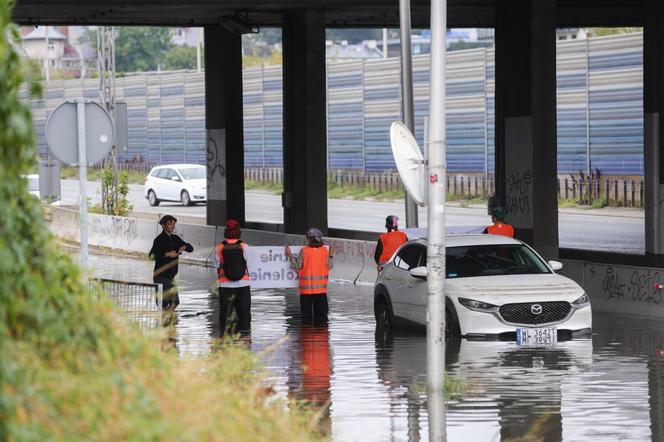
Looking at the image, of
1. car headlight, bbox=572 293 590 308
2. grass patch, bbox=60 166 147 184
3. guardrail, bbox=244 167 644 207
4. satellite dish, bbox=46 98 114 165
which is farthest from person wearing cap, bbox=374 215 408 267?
grass patch, bbox=60 166 147 184

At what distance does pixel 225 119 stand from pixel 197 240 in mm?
4645

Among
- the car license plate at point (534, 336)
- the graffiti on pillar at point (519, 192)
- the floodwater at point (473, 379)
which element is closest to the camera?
the floodwater at point (473, 379)

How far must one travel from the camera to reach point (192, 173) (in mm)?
71188

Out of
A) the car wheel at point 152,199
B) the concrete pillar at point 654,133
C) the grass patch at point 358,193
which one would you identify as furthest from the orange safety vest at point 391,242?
the car wheel at point 152,199

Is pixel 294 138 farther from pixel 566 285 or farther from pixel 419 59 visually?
pixel 419 59

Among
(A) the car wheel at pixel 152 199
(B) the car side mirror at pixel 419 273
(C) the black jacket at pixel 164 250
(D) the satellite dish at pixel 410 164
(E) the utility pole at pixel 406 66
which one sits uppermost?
(E) the utility pole at pixel 406 66

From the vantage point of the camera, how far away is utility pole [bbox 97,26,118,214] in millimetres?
46938

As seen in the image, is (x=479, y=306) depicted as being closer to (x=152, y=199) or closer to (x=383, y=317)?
(x=383, y=317)

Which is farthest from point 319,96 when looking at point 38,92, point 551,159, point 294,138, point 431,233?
point 38,92

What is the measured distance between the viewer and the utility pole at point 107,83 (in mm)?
46938

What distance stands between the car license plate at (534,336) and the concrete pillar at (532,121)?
12580 millimetres

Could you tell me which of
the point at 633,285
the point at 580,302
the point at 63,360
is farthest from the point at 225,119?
the point at 63,360

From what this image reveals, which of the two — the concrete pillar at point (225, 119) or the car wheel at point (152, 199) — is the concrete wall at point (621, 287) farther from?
the car wheel at point (152, 199)

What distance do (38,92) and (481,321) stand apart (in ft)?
39.0
